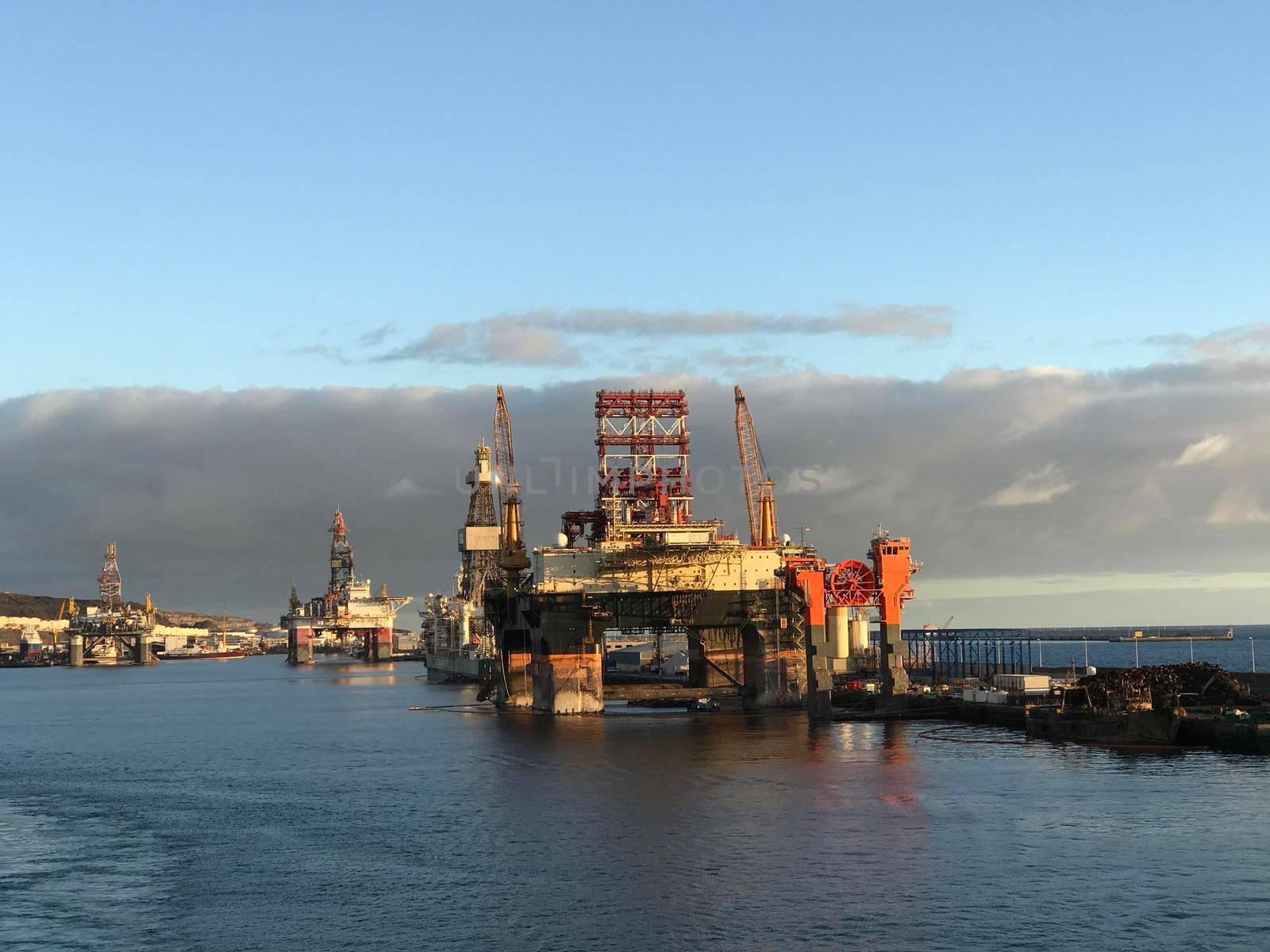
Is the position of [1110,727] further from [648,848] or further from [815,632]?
[648,848]

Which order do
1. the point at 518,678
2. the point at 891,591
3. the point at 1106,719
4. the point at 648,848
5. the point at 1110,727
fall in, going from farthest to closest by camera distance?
the point at 518,678 → the point at 891,591 → the point at 1106,719 → the point at 1110,727 → the point at 648,848

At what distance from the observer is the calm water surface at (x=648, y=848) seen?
4928 centimetres

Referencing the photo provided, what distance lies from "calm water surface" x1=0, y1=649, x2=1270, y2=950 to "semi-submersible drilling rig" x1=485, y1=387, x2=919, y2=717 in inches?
824

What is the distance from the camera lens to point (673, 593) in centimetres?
12725

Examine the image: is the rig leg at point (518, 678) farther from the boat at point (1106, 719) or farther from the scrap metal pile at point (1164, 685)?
the scrap metal pile at point (1164, 685)

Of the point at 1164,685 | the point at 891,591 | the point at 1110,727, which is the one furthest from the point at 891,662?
the point at 1164,685

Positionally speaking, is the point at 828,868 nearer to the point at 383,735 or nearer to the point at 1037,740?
the point at 1037,740

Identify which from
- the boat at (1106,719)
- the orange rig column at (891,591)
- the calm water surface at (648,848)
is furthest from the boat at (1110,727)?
the orange rig column at (891,591)

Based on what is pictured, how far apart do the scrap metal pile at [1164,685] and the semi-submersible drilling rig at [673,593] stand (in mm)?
24432

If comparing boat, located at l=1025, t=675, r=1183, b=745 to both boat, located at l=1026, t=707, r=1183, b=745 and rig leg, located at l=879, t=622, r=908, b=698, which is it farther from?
rig leg, located at l=879, t=622, r=908, b=698

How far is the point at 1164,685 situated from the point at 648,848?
53034 millimetres

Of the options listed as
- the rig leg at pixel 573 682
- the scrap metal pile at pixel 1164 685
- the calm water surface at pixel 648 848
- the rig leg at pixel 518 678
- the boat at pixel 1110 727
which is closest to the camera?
the calm water surface at pixel 648 848

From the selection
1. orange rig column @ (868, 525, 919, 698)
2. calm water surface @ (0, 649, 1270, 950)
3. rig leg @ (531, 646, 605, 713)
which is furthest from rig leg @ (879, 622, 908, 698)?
rig leg @ (531, 646, 605, 713)

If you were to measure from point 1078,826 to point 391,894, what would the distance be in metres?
33.4
